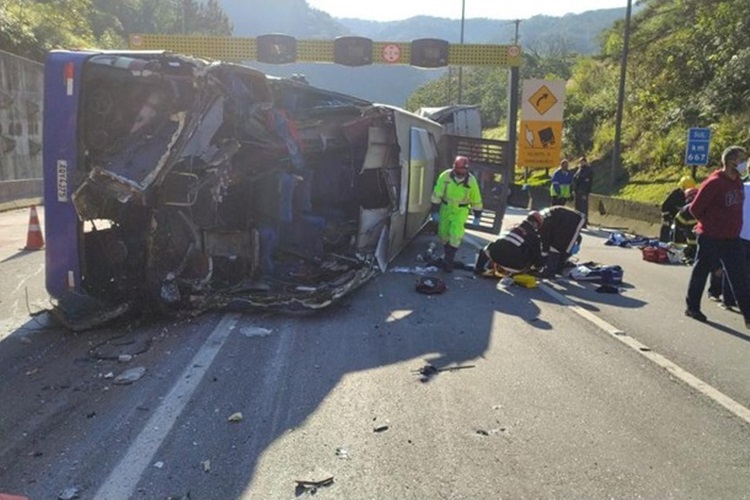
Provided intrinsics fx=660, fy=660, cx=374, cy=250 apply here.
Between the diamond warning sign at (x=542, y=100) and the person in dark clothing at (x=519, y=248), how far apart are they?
477 inches

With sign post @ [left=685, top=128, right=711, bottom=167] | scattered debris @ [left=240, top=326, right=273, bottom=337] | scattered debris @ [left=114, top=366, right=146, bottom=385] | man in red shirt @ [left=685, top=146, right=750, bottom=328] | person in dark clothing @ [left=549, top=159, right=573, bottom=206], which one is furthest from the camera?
person in dark clothing @ [left=549, top=159, right=573, bottom=206]

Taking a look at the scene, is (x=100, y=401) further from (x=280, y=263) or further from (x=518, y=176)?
(x=518, y=176)

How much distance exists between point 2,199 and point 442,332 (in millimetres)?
15652

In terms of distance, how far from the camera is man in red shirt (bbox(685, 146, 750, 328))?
6238 millimetres

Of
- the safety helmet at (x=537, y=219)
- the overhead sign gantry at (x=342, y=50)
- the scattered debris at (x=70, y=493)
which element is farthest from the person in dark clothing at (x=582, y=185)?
the scattered debris at (x=70, y=493)

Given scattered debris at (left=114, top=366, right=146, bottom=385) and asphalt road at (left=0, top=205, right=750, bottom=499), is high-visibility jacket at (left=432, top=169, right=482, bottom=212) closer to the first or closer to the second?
asphalt road at (left=0, top=205, right=750, bottom=499)

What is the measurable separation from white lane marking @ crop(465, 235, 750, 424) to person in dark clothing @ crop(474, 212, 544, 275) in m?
1.00

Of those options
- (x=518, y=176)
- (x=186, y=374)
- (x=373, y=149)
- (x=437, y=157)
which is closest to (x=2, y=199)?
(x=437, y=157)

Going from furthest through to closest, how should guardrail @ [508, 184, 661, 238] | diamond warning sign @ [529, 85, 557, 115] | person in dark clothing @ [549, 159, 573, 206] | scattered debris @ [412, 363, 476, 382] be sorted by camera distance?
1. diamond warning sign @ [529, 85, 557, 115]
2. person in dark clothing @ [549, 159, 573, 206]
3. guardrail @ [508, 184, 661, 238]
4. scattered debris @ [412, 363, 476, 382]

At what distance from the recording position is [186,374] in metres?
4.56

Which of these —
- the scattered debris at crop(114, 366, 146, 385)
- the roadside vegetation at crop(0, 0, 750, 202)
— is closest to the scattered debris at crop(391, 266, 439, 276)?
the scattered debris at crop(114, 366, 146, 385)

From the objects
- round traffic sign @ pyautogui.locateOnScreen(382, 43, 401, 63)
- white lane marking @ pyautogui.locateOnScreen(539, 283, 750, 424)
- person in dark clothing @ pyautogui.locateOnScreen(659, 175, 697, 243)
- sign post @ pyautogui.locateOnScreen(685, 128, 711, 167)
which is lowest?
white lane marking @ pyautogui.locateOnScreen(539, 283, 750, 424)

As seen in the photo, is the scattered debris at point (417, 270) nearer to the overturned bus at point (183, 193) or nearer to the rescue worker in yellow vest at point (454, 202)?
the rescue worker in yellow vest at point (454, 202)

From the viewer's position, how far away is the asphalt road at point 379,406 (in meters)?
3.20
